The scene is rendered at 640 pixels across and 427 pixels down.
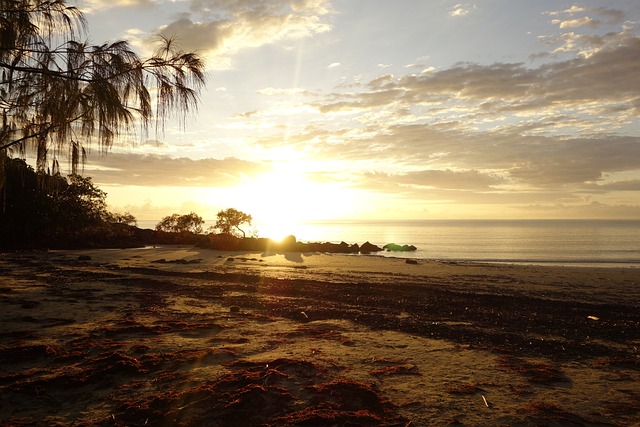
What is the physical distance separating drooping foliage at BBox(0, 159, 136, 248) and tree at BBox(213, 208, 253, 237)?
37.8ft

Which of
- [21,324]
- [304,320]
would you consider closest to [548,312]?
[304,320]

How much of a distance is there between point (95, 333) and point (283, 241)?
3947 cm

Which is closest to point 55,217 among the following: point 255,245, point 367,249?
point 255,245

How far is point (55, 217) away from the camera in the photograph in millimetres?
33906

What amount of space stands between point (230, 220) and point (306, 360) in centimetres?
4767

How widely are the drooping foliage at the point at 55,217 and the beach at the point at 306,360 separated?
67.0ft

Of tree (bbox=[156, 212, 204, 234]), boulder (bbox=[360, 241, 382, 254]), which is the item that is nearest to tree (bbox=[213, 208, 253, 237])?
tree (bbox=[156, 212, 204, 234])

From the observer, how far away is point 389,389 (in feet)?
18.6

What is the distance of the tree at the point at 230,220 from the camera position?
53.0 m

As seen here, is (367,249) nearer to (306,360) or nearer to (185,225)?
(185,225)

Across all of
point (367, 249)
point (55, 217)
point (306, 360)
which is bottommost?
point (306, 360)

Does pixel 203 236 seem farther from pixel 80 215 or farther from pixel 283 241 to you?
pixel 80 215

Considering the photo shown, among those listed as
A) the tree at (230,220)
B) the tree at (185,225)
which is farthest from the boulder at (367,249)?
the tree at (185,225)

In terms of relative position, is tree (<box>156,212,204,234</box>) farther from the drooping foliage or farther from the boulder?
the boulder
